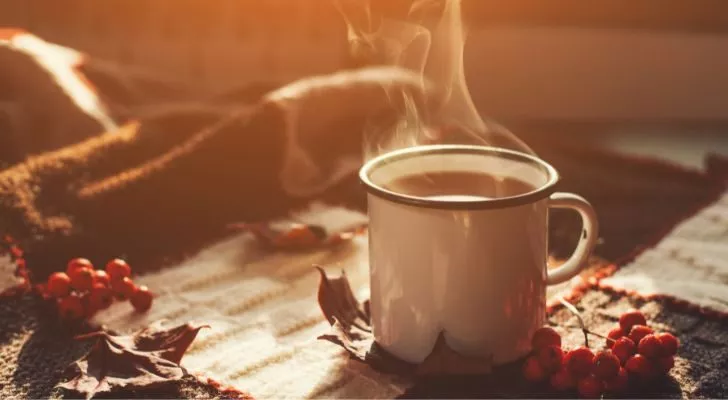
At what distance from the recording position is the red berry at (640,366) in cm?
60

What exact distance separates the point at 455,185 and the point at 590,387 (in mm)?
184

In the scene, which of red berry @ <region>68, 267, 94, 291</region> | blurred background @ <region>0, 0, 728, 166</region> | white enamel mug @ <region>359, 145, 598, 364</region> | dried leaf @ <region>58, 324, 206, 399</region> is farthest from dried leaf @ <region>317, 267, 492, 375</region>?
blurred background @ <region>0, 0, 728, 166</region>

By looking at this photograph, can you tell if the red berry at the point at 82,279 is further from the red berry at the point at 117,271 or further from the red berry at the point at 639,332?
the red berry at the point at 639,332

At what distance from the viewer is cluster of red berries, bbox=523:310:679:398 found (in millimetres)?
594

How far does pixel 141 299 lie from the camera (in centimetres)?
76

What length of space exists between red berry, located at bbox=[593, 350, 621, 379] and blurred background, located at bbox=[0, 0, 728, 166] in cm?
99

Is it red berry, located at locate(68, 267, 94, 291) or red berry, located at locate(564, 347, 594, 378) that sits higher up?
red berry, located at locate(68, 267, 94, 291)

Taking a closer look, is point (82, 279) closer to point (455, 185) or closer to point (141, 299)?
point (141, 299)

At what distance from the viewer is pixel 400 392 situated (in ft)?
2.02

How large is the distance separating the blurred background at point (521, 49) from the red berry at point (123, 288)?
88cm

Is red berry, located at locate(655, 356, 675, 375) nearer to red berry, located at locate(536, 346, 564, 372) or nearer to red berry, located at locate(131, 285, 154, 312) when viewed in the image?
red berry, located at locate(536, 346, 564, 372)

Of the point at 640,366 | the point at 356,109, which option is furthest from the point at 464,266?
the point at 356,109

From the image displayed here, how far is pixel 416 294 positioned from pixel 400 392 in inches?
3.1

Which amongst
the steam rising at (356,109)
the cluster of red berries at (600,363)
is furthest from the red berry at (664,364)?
the steam rising at (356,109)
